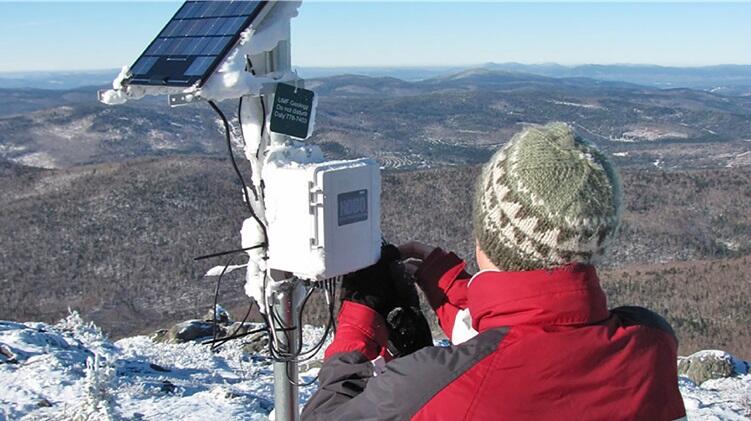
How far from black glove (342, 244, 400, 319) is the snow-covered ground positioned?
487 cm

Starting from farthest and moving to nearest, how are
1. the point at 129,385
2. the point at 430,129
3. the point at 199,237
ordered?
1. the point at 430,129
2. the point at 199,237
3. the point at 129,385

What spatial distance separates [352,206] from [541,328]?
1.18m

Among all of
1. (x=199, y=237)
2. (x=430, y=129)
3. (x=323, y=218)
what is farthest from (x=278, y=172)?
(x=430, y=129)

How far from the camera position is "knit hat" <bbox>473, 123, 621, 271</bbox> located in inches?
65.2

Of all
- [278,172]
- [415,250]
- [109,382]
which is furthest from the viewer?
[109,382]

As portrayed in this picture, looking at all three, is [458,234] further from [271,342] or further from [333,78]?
[333,78]

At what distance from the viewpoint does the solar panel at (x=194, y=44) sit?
8.95 feet

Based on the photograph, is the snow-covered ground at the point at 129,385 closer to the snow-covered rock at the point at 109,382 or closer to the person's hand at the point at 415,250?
the snow-covered rock at the point at 109,382

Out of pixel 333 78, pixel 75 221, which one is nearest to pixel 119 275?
pixel 75 221

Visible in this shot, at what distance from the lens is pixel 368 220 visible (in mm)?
2695

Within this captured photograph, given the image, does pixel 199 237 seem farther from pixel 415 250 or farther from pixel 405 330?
pixel 405 330

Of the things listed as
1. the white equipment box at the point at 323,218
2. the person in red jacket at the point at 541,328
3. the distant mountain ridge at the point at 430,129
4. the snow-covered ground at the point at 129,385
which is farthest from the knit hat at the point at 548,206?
the distant mountain ridge at the point at 430,129

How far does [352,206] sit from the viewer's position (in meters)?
2.64

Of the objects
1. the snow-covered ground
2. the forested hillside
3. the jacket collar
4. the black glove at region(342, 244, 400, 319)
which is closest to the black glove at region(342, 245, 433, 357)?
the black glove at region(342, 244, 400, 319)
